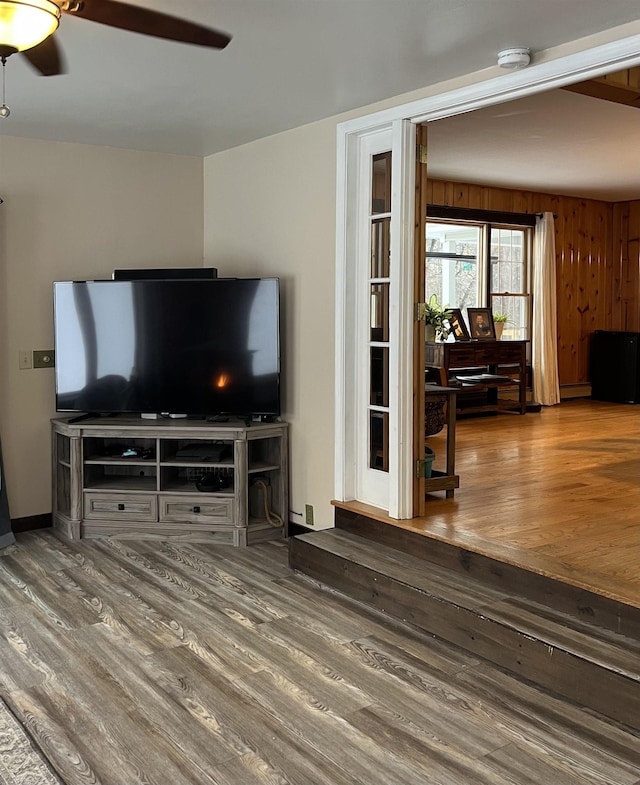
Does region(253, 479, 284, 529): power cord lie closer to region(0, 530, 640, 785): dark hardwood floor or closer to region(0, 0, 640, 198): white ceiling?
region(0, 530, 640, 785): dark hardwood floor

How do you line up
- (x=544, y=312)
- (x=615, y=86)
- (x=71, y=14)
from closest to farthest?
(x=71, y=14)
(x=615, y=86)
(x=544, y=312)

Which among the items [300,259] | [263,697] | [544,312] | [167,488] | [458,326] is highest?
[300,259]

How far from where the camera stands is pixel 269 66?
143 inches

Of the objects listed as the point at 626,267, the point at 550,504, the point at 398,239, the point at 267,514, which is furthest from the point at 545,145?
the point at 626,267

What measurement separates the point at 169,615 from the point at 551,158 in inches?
210

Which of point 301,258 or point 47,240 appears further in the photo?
point 47,240

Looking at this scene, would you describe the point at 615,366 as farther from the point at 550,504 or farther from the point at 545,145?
the point at 550,504

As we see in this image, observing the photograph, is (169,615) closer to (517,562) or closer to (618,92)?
(517,562)

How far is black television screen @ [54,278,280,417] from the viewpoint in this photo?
201 inches

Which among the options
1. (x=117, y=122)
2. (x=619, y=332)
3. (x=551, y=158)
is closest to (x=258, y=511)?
(x=117, y=122)

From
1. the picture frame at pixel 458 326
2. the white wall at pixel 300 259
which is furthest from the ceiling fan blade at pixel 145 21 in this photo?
the picture frame at pixel 458 326

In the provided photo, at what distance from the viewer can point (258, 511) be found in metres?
5.22

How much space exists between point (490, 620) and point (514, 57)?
2.30 m

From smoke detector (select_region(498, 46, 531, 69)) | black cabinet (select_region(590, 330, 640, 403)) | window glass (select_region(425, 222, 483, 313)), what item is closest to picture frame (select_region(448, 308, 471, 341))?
window glass (select_region(425, 222, 483, 313))
